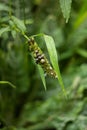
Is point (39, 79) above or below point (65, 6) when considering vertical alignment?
below

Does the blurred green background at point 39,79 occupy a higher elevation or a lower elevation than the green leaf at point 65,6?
lower

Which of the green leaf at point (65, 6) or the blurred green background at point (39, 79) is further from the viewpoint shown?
the blurred green background at point (39, 79)

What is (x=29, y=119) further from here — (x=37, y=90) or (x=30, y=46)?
(x=30, y=46)

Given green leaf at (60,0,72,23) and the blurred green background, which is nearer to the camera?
green leaf at (60,0,72,23)

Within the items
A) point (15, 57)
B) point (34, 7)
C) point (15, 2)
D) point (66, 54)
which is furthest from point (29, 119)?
point (34, 7)

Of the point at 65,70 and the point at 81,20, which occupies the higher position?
the point at 81,20

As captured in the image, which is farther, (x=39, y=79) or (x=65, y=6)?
(x=39, y=79)

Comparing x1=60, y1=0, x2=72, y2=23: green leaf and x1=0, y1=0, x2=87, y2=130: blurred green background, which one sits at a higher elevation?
x1=60, y1=0, x2=72, y2=23: green leaf

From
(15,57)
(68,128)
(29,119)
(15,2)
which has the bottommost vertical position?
(29,119)
